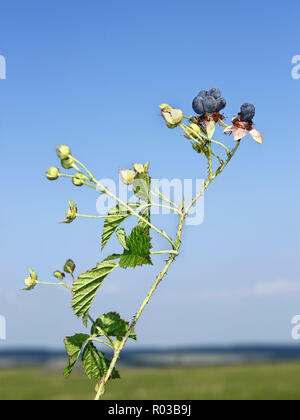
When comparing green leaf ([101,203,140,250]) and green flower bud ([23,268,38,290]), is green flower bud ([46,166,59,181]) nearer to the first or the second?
green leaf ([101,203,140,250])

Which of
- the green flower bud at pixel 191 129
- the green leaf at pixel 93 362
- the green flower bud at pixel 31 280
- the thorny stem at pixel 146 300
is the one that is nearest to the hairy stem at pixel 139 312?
the thorny stem at pixel 146 300

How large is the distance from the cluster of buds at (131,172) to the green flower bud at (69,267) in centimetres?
34

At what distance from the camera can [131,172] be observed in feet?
5.14

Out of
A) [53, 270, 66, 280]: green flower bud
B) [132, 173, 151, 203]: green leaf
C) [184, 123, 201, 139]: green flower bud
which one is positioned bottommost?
[53, 270, 66, 280]: green flower bud

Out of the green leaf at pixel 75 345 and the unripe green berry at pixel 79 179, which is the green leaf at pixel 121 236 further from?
the green leaf at pixel 75 345

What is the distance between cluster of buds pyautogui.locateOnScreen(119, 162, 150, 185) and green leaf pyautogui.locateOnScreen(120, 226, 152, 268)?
0.14 m

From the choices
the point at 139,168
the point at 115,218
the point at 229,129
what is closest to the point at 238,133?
the point at 229,129

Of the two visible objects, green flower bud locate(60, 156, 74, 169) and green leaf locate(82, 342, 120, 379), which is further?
green leaf locate(82, 342, 120, 379)

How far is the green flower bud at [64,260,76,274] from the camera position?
1699mm

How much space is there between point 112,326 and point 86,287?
0.15m

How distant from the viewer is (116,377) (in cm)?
160

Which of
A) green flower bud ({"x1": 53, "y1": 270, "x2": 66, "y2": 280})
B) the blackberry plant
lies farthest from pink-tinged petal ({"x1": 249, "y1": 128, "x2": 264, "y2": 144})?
green flower bud ({"x1": 53, "y1": 270, "x2": 66, "y2": 280})

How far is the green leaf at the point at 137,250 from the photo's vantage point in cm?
150

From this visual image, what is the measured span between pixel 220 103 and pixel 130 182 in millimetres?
375
